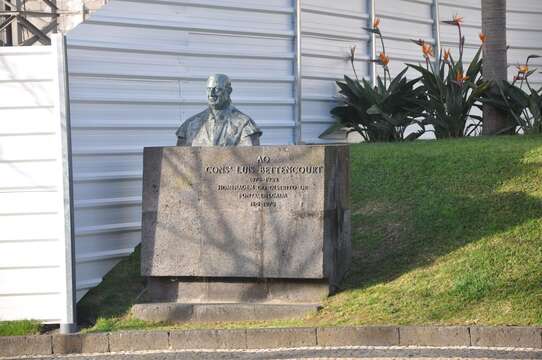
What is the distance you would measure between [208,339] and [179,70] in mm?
4723

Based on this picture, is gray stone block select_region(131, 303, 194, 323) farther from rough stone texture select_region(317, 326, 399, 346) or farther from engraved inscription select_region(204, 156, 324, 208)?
rough stone texture select_region(317, 326, 399, 346)

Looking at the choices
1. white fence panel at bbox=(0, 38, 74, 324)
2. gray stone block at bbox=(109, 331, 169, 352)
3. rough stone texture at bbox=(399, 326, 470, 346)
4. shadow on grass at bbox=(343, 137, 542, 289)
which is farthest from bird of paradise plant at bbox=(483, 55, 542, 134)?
gray stone block at bbox=(109, 331, 169, 352)

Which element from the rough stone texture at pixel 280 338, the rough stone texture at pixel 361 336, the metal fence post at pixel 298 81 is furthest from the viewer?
the metal fence post at pixel 298 81

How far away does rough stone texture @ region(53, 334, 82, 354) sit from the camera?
10.8 meters

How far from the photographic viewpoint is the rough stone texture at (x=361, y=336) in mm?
10102

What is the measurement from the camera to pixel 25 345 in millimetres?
10812

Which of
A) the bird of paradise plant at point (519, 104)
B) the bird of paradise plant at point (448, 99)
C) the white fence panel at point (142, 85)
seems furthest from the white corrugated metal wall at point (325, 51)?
the bird of paradise plant at point (519, 104)

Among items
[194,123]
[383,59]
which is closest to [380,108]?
[383,59]

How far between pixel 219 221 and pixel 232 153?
2.01 feet

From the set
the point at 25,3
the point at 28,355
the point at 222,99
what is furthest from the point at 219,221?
the point at 25,3

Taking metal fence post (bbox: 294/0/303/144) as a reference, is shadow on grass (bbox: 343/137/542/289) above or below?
below

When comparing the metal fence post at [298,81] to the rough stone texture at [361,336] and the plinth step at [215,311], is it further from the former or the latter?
the rough stone texture at [361,336]

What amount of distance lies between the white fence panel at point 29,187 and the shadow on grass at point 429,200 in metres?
2.65

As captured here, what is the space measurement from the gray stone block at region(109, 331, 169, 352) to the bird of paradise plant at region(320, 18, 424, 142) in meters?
6.92
